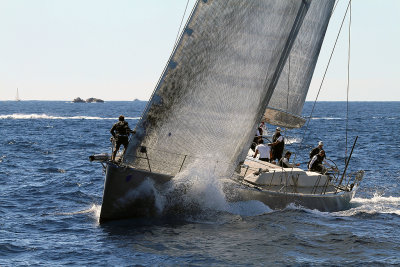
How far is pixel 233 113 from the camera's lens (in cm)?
1698

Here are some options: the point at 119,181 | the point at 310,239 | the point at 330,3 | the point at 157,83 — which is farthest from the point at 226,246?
the point at 330,3

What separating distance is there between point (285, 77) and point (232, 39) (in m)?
6.94

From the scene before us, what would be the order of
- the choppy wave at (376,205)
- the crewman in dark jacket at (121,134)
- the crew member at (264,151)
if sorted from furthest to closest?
the crew member at (264,151) → the choppy wave at (376,205) → the crewman in dark jacket at (121,134)

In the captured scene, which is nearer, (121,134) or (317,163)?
(121,134)

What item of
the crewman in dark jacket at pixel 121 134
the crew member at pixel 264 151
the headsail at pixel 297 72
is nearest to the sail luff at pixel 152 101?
the crewman in dark jacket at pixel 121 134

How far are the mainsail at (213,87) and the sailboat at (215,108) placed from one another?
0.09ft

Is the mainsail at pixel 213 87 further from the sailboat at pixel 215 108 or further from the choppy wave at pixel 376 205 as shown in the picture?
the choppy wave at pixel 376 205

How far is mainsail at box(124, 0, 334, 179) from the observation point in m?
15.8

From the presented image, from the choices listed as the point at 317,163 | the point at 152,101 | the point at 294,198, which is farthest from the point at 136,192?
the point at 317,163

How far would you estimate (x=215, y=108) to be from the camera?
54.0 ft

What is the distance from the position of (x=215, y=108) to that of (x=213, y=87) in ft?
1.99

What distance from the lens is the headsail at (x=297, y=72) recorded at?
73.9 feet

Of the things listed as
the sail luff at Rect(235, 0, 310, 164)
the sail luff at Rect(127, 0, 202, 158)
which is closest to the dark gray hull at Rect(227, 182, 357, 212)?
the sail luff at Rect(235, 0, 310, 164)

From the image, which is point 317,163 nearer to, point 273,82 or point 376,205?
point 376,205
